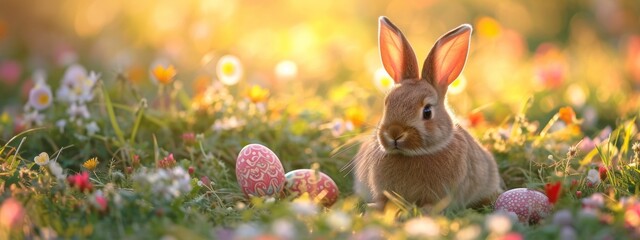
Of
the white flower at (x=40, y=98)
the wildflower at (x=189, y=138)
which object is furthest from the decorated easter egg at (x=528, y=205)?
the white flower at (x=40, y=98)

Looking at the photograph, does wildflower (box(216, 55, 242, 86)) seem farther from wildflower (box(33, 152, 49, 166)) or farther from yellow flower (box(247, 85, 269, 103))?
wildflower (box(33, 152, 49, 166))

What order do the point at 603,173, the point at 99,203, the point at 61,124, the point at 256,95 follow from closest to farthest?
the point at 99,203
the point at 603,173
the point at 61,124
the point at 256,95

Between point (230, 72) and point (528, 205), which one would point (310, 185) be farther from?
point (230, 72)

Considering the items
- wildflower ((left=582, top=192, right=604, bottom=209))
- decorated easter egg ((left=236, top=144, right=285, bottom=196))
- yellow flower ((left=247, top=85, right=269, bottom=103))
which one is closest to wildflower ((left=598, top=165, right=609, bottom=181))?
wildflower ((left=582, top=192, right=604, bottom=209))

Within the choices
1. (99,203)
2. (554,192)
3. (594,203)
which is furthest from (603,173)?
(99,203)

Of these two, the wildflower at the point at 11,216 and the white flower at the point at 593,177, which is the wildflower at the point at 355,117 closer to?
the white flower at the point at 593,177

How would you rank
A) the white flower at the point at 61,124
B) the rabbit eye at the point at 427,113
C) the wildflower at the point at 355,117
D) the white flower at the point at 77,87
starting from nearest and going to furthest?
1. the rabbit eye at the point at 427,113
2. the white flower at the point at 61,124
3. the white flower at the point at 77,87
4. the wildflower at the point at 355,117

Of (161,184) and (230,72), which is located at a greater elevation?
(230,72)
